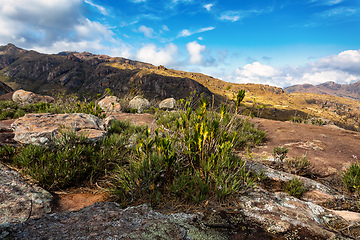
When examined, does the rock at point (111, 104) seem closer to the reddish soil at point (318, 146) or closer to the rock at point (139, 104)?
the rock at point (139, 104)

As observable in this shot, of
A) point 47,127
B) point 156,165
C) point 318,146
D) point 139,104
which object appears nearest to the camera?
point 156,165

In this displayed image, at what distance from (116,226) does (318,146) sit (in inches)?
262

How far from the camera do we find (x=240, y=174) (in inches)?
112

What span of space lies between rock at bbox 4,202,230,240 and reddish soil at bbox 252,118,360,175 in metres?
4.15

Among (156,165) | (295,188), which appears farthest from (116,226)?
(295,188)

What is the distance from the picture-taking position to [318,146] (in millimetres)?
5547

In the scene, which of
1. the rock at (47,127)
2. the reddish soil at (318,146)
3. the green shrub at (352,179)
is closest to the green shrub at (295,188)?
the green shrub at (352,179)

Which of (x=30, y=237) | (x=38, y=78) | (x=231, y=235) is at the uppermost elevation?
(x=38, y=78)

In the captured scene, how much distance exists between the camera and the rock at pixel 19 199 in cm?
195

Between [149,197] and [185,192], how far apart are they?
1.71ft

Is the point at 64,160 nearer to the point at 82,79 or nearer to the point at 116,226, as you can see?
the point at 116,226

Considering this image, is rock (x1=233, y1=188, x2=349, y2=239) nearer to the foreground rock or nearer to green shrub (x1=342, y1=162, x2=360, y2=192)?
the foreground rock

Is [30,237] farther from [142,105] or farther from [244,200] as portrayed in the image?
[142,105]

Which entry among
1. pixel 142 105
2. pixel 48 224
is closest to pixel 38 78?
pixel 142 105
